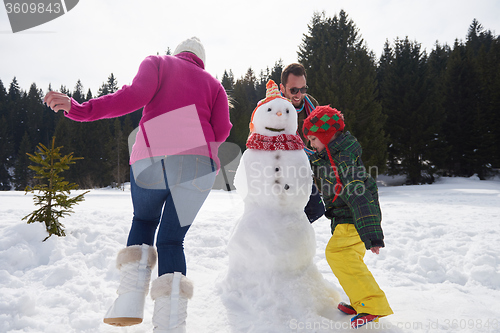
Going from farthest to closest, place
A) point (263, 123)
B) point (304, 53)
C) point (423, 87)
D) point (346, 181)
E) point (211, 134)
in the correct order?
1. point (423, 87)
2. point (304, 53)
3. point (263, 123)
4. point (346, 181)
5. point (211, 134)

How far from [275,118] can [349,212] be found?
3.16 ft

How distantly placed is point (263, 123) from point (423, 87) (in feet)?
69.6

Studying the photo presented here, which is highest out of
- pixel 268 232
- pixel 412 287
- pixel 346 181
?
pixel 346 181

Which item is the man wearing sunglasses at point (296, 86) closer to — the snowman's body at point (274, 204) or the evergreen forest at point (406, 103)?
the snowman's body at point (274, 204)

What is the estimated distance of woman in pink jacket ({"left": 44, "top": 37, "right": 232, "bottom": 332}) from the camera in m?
1.42

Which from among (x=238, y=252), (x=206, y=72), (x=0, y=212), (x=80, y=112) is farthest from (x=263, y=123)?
(x=0, y=212)

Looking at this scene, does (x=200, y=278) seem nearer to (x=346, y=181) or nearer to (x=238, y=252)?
(x=238, y=252)

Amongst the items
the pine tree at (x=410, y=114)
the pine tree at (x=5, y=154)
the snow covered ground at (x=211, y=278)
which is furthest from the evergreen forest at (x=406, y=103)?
the snow covered ground at (x=211, y=278)

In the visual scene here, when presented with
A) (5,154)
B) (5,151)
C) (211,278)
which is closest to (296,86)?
(211,278)

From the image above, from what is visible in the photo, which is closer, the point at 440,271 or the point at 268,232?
the point at 268,232

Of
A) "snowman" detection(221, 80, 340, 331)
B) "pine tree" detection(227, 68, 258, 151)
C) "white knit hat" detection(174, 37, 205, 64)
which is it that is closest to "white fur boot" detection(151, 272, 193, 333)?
"snowman" detection(221, 80, 340, 331)

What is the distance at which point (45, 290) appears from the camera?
2.14m

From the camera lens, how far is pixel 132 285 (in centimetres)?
148

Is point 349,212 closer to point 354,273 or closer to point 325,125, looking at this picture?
point 354,273
